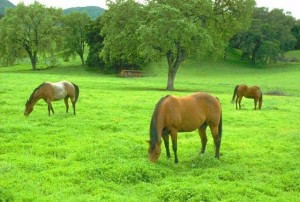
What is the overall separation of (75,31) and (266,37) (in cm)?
3529

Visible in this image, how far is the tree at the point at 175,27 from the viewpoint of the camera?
32656mm

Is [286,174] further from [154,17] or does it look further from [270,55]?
[270,55]

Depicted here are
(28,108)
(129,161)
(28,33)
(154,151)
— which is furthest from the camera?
(28,33)

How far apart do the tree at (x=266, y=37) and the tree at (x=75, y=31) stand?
29.3 metres

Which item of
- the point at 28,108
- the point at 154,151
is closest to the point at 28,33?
the point at 28,108

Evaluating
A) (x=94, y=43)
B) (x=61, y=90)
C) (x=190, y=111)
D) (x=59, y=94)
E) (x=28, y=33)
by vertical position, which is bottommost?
(x=59, y=94)

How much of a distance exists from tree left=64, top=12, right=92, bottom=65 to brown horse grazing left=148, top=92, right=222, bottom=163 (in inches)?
2191

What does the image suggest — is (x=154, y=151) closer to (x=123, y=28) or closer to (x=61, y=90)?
(x=61, y=90)

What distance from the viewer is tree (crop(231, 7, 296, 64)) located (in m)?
68.1

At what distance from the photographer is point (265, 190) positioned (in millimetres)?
8414

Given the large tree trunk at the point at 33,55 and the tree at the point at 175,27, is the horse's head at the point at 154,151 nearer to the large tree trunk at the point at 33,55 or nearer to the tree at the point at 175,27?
the tree at the point at 175,27

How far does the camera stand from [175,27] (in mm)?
32469

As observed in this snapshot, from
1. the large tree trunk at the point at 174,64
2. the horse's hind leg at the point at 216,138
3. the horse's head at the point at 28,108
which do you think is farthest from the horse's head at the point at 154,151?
the large tree trunk at the point at 174,64

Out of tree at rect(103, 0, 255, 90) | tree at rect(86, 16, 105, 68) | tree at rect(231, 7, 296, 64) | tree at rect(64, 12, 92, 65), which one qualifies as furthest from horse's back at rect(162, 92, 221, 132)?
tree at rect(231, 7, 296, 64)
